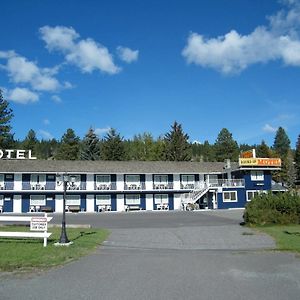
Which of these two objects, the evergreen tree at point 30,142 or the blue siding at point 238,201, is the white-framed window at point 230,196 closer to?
the blue siding at point 238,201

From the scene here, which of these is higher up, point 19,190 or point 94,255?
point 19,190

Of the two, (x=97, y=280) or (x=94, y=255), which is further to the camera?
(x=94, y=255)

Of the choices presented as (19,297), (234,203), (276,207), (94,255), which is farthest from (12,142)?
(19,297)

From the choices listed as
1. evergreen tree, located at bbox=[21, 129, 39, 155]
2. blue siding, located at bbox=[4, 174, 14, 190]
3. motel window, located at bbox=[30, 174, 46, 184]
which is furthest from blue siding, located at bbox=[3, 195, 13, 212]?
evergreen tree, located at bbox=[21, 129, 39, 155]

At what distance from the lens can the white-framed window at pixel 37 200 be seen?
53.1 metres

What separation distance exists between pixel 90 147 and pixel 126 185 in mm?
29908

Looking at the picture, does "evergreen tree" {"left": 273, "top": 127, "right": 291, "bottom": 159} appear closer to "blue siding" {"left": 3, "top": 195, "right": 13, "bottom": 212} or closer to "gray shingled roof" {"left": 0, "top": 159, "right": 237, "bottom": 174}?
"gray shingled roof" {"left": 0, "top": 159, "right": 237, "bottom": 174}

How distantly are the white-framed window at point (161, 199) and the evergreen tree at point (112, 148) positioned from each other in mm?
27502

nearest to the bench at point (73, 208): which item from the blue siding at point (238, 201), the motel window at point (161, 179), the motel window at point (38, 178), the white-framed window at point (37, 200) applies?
the white-framed window at point (37, 200)

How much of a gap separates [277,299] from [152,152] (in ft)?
287

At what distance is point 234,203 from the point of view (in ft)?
182

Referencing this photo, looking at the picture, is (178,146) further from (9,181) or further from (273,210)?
(273,210)

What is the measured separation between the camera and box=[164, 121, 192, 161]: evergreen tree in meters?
85.9

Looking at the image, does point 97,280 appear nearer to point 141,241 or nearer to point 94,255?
point 94,255
